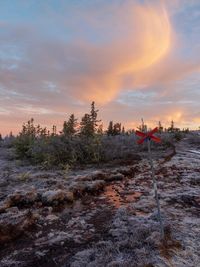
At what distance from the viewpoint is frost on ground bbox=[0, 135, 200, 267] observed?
571 centimetres

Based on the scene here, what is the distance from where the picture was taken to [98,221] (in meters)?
7.73

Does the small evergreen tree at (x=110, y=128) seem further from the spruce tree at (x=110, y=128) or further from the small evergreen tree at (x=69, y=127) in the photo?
the small evergreen tree at (x=69, y=127)

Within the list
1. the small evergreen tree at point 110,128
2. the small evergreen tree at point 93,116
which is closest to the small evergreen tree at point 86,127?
the small evergreen tree at point 93,116

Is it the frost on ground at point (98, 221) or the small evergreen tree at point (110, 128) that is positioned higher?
the small evergreen tree at point (110, 128)

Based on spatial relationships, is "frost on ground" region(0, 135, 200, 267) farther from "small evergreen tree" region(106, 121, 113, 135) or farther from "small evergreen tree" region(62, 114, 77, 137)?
"small evergreen tree" region(106, 121, 113, 135)

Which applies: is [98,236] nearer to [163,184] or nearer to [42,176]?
[163,184]

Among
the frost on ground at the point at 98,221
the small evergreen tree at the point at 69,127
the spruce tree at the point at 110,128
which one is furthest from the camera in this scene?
the spruce tree at the point at 110,128

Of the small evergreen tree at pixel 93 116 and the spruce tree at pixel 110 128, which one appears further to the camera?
Answer: the spruce tree at pixel 110 128

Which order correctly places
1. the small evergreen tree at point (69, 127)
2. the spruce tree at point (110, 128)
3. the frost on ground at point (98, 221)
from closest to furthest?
the frost on ground at point (98, 221) < the small evergreen tree at point (69, 127) < the spruce tree at point (110, 128)

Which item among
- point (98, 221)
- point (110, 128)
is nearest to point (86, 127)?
point (98, 221)

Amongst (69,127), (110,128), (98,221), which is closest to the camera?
(98,221)

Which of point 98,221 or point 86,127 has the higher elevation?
point 86,127

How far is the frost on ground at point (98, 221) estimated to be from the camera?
225 inches

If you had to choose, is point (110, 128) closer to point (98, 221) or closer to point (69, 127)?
point (69, 127)
